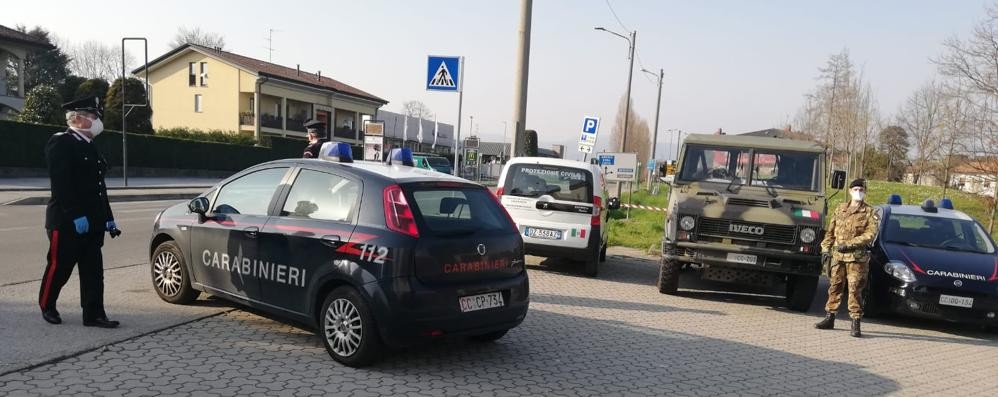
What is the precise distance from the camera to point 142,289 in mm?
7223

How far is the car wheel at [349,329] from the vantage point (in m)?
4.75

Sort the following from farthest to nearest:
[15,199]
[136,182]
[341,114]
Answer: [341,114] → [136,182] → [15,199]

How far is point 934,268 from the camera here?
312 inches

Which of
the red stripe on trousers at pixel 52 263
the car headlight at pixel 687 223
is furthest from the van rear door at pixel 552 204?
the red stripe on trousers at pixel 52 263

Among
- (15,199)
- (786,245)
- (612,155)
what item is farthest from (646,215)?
(15,199)

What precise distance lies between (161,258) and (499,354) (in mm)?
3425

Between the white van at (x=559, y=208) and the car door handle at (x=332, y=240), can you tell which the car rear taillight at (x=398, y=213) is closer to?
the car door handle at (x=332, y=240)

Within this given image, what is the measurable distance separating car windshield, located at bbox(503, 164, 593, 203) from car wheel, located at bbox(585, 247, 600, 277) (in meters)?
0.76

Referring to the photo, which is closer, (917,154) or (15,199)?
(15,199)

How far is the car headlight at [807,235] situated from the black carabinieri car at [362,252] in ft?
14.3

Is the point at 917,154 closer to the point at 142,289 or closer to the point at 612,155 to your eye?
the point at 612,155

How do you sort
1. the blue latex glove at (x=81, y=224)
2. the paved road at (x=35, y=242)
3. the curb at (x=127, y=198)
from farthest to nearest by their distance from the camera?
1. the curb at (x=127, y=198)
2. the paved road at (x=35, y=242)
3. the blue latex glove at (x=81, y=224)

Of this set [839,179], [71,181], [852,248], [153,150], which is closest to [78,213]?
A: [71,181]

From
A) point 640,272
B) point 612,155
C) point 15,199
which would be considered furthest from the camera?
point 612,155
